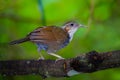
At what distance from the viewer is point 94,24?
4.12 ft

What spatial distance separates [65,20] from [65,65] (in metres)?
0.31

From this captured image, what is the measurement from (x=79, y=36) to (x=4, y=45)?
29cm

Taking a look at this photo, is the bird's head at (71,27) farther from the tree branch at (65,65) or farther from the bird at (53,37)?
the tree branch at (65,65)

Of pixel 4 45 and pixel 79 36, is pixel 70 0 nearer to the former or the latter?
pixel 79 36

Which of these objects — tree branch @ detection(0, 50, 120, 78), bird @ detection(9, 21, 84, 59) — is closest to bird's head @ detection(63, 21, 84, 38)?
bird @ detection(9, 21, 84, 59)

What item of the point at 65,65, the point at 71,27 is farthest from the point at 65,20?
the point at 65,65

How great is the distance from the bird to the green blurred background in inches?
2.2

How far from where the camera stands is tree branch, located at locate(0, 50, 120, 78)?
0.91m

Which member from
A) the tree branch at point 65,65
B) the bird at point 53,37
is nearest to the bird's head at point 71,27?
the bird at point 53,37

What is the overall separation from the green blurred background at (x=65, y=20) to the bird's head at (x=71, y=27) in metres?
0.05

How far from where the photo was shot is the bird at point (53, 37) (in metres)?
1.15

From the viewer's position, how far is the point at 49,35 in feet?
3.85

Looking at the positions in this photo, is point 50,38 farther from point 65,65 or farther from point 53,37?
point 65,65

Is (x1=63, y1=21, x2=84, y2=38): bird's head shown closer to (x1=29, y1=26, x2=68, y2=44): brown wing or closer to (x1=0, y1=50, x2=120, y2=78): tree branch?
(x1=29, y1=26, x2=68, y2=44): brown wing
